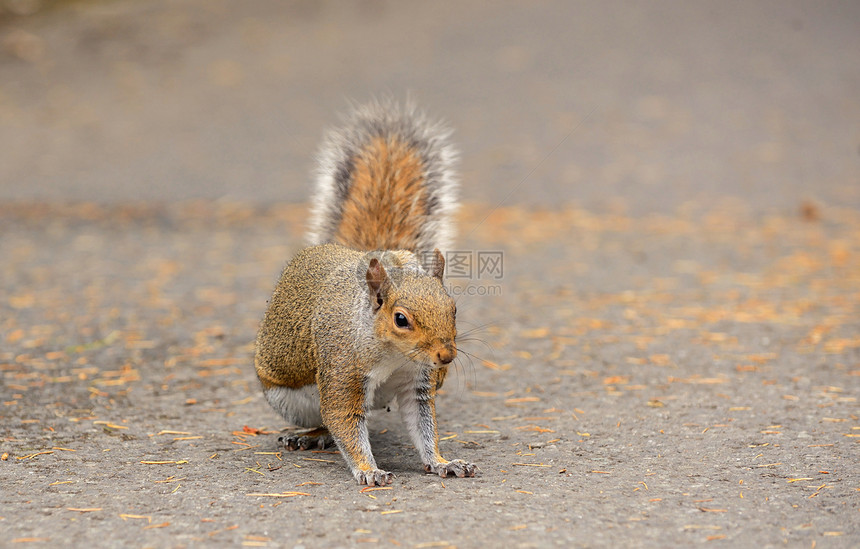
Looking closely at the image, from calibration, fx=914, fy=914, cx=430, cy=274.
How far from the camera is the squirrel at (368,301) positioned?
2539mm

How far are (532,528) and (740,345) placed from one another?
2.20m

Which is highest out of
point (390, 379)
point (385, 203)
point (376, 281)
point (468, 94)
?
point (468, 94)

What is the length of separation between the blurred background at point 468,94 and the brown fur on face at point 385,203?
3591 millimetres

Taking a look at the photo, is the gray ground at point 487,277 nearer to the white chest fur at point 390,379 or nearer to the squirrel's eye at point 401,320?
the white chest fur at point 390,379

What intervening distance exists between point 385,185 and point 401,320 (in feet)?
3.32

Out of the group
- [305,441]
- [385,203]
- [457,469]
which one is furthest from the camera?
[385,203]

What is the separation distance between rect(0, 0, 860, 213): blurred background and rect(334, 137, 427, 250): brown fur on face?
11.8ft

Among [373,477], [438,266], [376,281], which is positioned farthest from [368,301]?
[373,477]

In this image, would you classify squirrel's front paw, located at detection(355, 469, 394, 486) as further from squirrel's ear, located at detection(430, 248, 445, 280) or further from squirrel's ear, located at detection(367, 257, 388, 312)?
squirrel's ear, located at detection(430, 248, 445, 280)

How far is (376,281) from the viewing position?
2.54 m

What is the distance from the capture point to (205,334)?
438 cm

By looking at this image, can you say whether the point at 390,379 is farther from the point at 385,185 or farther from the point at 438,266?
the point at 385,185

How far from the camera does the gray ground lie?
2.46 meters

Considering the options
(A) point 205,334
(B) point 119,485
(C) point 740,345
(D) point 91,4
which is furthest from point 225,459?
(D) point 91,4
